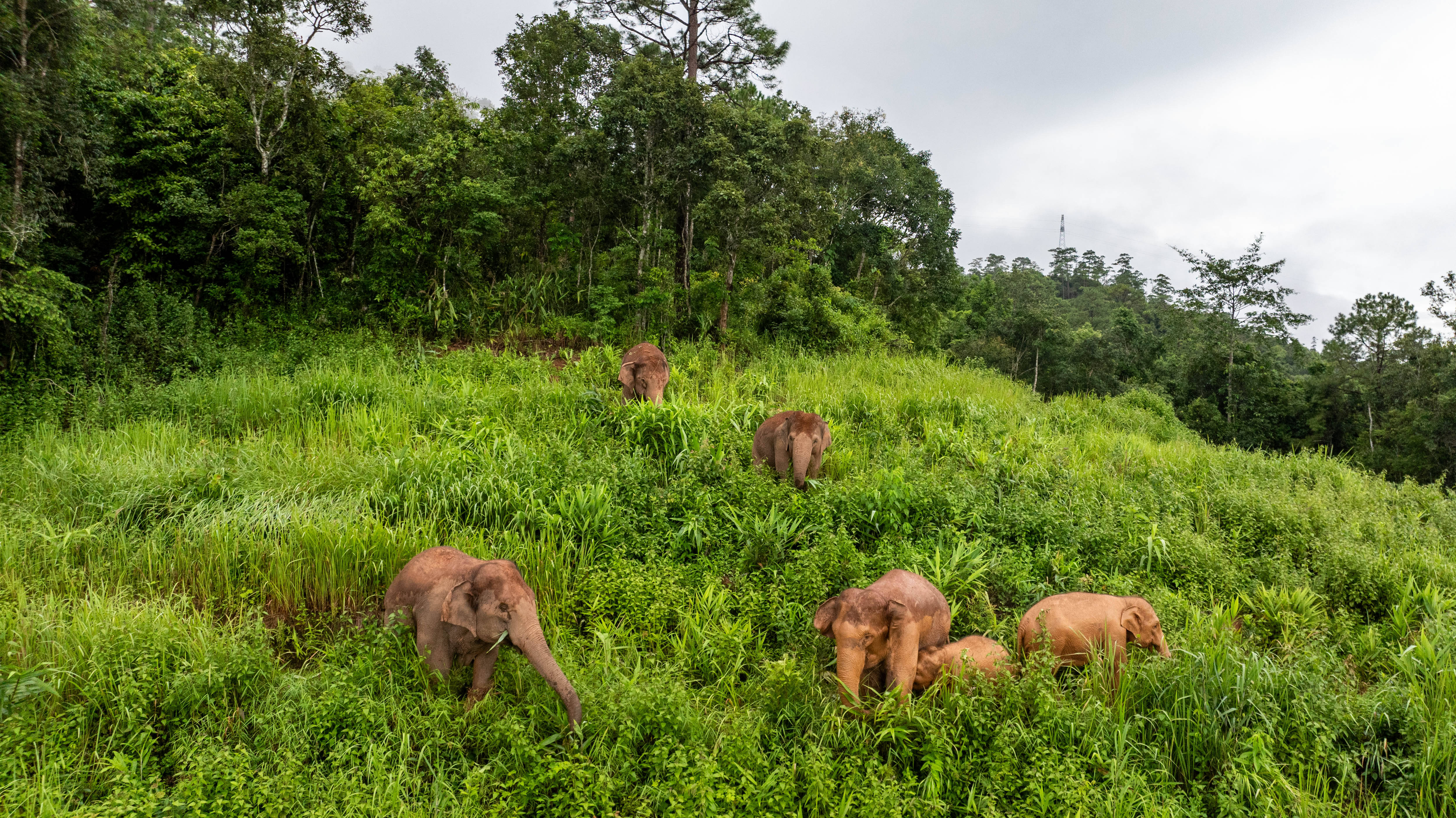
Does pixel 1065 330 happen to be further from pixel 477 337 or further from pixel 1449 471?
pixel 477 337

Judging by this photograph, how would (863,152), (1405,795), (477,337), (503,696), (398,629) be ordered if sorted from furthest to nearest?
(863,152) → (477,337) → (398,629) → (503,696) → (1405,795)

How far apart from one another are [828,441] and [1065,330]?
2374cm

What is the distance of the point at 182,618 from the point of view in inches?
148

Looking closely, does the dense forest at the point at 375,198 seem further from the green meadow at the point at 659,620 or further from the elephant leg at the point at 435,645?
the elephant leg at the point at 435,645

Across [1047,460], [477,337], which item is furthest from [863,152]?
[1047,460]

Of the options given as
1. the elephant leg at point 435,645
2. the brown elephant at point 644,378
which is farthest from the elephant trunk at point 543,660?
the brown elephant at point 644,378

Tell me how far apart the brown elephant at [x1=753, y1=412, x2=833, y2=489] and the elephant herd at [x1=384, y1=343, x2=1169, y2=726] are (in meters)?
2.19

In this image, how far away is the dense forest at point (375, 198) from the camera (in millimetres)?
8688

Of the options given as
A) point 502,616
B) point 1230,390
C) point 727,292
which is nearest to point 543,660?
point 502,616

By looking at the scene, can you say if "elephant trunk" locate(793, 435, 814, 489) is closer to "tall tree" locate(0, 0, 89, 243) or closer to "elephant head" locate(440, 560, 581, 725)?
"elephant head" locate(440, 560, 581, 725)

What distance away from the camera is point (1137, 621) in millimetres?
3797

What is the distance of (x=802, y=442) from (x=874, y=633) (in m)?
2.80

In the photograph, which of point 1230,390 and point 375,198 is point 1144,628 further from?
point 1230,390

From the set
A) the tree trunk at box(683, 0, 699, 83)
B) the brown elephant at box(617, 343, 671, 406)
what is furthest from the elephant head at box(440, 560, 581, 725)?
the tree trunk at box(683, 0, 699, 83)
